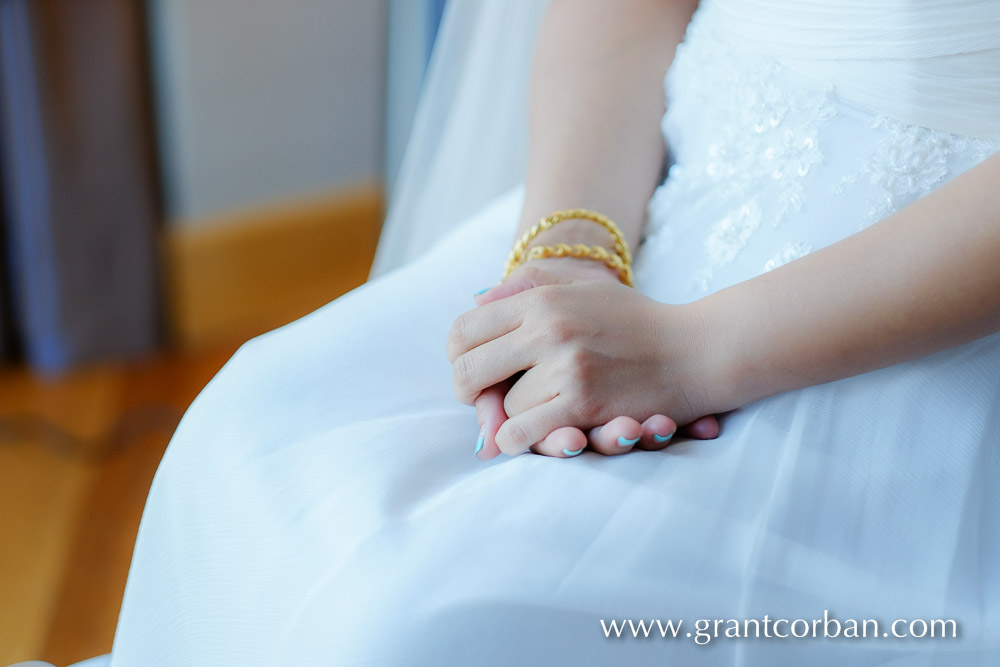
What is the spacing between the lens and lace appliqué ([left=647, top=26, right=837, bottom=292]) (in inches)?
26.5

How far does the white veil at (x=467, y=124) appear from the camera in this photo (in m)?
1.12

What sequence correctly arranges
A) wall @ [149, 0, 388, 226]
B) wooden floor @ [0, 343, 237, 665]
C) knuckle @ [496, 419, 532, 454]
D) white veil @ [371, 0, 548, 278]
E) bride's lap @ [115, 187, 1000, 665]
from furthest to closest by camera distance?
wall @ [149, 0, 388, 226], wooden floor @ [0, 343, 237, 665], white veil @ [371, 0, 548, 278], knuckle @ [496, 419, 532, 454], bride's lap @ [115, 187, 1000, 665]

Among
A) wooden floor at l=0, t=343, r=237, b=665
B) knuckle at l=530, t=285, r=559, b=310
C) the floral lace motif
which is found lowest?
wooden floor at l=0, t=343, r=237, b=665

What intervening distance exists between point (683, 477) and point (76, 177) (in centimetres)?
168

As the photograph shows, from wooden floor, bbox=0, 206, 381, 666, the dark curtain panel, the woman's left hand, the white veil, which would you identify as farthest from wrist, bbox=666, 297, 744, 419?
the dark curtain panel

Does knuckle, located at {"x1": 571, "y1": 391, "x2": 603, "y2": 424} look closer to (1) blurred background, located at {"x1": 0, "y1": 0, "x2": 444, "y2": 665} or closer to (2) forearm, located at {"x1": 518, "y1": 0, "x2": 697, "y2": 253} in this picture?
A: (2) forearm, located at {"x1": 518, "y1": 0, "x2": 697, "y2": 253}

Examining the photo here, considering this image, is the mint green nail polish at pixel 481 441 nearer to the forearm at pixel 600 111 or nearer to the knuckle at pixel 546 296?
the knuckle at pixel 546 296

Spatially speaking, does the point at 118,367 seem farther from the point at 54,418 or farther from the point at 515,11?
the point at 515,11

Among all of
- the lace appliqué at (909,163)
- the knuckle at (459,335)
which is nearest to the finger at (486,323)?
the knuckle at (459,335)

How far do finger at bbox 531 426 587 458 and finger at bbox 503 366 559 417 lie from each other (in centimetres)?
3

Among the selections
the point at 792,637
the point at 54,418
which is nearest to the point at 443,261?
the point at 792,637

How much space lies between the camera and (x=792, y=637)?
1.66 ft

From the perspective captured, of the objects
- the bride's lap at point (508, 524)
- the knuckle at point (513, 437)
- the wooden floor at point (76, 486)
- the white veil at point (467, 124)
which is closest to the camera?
the bride's lap at point (508, 524)

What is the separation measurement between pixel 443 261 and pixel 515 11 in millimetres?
435
